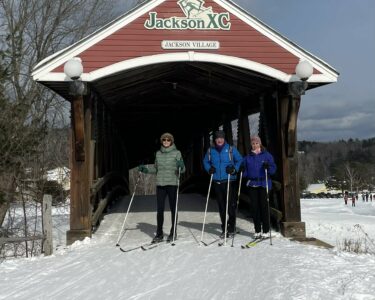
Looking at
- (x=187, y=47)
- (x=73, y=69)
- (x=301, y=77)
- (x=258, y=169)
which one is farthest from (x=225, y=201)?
(x=73, y=69)

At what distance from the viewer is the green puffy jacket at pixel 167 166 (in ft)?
23.8

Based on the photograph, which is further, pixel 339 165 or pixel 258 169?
pixel 339 165

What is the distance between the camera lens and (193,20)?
778 centimetres

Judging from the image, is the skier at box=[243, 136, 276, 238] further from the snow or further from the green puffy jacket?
the green puffy jacket

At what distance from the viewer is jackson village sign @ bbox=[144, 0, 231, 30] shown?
7.75m

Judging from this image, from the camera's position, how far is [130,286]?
16.0 ft

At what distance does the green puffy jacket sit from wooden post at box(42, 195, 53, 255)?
1.61m

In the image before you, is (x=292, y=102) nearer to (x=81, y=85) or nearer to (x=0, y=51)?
(x=81, y=85)

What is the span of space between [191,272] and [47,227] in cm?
258

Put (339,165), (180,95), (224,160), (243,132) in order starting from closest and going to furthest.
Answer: (224,160) < (243,132) < (180,95) < (339,165)

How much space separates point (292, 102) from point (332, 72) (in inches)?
39.6

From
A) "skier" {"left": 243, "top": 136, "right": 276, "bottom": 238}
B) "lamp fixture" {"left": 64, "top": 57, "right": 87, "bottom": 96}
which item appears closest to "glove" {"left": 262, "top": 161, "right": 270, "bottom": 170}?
"skier" {"left": 243, "top": 136, "right": 276, "bottom": 238}

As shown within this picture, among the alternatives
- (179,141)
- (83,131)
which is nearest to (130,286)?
(83,131)

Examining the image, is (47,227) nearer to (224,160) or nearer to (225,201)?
(225,201)
